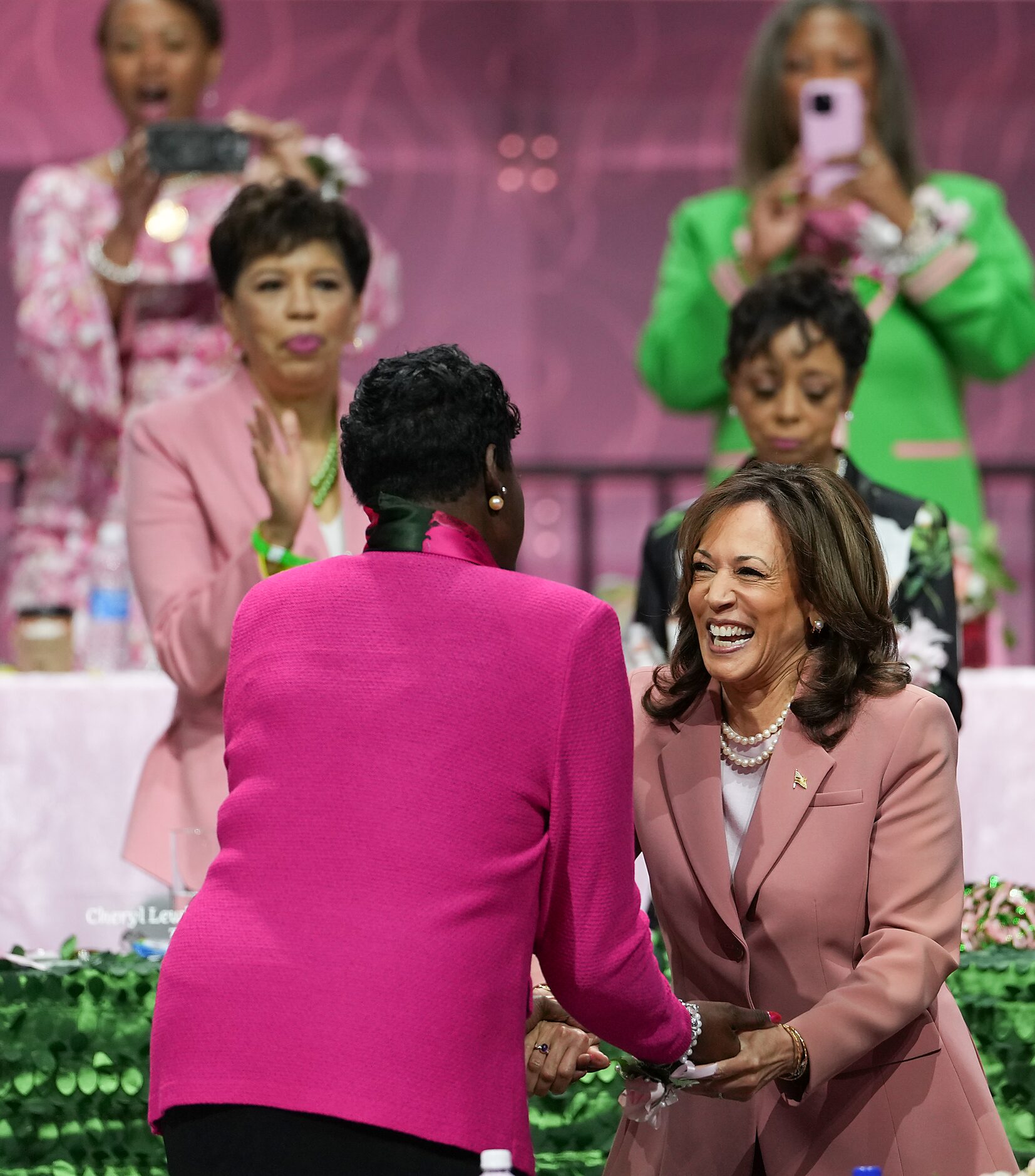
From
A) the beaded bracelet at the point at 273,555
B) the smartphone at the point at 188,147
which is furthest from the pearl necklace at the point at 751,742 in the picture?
the smartphone at the point at 188,147

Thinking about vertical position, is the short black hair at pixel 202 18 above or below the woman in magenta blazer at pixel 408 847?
above

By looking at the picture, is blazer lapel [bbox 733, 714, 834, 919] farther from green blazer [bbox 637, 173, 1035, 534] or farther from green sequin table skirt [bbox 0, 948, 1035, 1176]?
green blazer [bbox 637, 173, 1035, 534]

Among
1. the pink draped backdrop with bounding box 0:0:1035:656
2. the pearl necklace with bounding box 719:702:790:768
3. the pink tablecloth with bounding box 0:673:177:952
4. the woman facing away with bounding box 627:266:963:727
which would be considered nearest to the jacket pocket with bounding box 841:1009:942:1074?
the pearl necklace with bounding box 719:702:790:768

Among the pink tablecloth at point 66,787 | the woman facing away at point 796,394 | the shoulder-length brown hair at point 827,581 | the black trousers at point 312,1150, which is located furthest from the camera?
the pink tablecloth at point 66,787

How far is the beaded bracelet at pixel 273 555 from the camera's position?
2.91m

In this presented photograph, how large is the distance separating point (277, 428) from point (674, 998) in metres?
1.61

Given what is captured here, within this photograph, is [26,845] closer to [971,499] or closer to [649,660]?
[649,660]

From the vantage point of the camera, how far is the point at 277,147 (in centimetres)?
425

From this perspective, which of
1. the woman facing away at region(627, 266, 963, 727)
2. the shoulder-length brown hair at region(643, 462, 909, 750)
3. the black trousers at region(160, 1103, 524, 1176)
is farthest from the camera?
the woman facing away at region(627, 266, 963, 727)

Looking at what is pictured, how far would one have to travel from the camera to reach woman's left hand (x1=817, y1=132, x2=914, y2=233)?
4160mm

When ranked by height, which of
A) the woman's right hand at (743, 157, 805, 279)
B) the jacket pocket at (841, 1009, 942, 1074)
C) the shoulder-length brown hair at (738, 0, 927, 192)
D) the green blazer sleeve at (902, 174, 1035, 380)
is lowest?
the jacket pocket at (841, 1009, 942, 1074)

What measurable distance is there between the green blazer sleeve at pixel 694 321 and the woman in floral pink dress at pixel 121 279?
0.66 m

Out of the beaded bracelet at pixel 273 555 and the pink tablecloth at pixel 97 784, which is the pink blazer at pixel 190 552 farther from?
the pink tablecloth at pixel 97 784

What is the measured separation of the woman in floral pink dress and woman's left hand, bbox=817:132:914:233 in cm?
106
